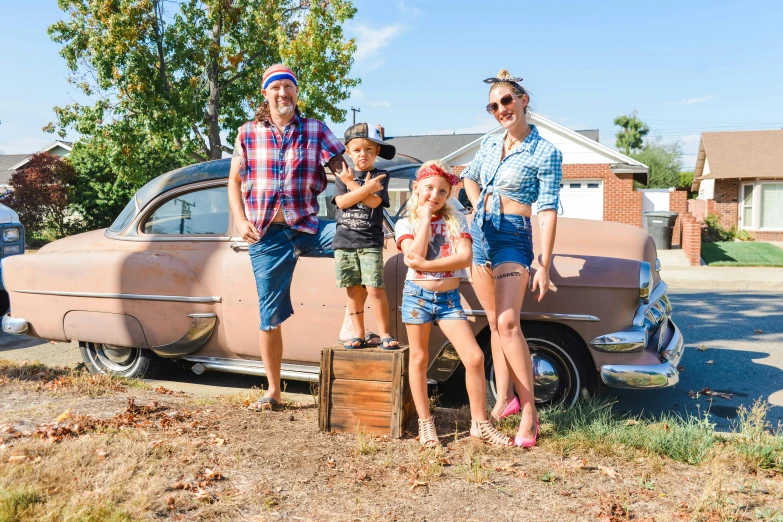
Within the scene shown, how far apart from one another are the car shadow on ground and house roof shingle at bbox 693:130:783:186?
1815cm

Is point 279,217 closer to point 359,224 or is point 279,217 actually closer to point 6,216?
point 359,224

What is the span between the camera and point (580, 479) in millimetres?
3365

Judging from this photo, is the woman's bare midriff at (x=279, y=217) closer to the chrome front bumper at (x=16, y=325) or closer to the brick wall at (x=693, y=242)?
the chrome front bumper at (x=16, y=325)

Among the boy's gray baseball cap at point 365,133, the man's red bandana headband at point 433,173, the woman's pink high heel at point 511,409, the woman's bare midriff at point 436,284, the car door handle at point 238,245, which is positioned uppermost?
the boy's gray baseball cap at point 365,133

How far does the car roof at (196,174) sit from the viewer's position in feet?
17.0

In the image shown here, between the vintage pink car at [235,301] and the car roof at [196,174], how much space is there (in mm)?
12

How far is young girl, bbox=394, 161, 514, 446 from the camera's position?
3.64 meters

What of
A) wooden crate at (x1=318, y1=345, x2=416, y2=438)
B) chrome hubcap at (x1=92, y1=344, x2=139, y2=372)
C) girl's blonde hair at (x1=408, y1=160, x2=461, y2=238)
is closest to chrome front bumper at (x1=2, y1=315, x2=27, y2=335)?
chrome hubcap at (x1=92, y1=344, x2=139, y2=372)

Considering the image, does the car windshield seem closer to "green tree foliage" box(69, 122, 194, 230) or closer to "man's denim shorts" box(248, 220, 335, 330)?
"man's denim shorts" box(248, 220, 335, 330)

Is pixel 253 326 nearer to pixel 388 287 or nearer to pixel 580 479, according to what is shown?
pixel 388 287

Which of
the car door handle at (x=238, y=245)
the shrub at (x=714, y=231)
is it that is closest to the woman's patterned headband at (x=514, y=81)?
the car door handle at (x=238, y=245)

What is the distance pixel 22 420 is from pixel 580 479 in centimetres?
348

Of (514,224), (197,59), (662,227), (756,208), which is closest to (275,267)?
(514,224)

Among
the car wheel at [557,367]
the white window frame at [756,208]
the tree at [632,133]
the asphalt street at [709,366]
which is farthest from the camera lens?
the tree at [632,133]
